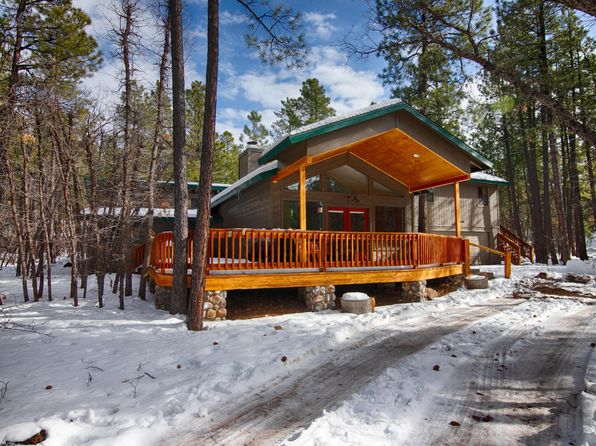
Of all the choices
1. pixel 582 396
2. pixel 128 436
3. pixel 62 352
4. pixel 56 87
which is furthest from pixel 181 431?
pixel 56 87

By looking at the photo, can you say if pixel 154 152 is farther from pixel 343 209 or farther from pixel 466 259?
pixel 466 259

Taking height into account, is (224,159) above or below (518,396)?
above

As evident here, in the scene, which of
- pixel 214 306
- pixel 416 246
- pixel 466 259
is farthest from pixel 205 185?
pixel 466 259

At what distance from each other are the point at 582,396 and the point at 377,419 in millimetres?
2068

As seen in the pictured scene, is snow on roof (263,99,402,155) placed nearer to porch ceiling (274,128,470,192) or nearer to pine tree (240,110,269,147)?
porch ceiling (274,128,470,192)

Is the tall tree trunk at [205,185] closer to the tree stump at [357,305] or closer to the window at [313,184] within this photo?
the tree stump at [357,305]

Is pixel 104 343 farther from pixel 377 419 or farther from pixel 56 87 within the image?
pixel 56 87

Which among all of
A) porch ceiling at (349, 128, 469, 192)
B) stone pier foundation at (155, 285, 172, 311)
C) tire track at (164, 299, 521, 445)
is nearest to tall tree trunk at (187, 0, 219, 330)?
stone pier foundation at (155, 285, 172, 311)

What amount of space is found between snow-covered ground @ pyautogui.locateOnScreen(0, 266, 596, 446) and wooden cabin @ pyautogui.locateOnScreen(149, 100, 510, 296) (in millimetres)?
1170

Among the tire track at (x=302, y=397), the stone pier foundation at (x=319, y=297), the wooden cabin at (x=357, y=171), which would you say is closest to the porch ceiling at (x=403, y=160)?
the wooden cabin at (x=357, y=171)

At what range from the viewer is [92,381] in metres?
3.92

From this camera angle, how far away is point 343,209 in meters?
12.1

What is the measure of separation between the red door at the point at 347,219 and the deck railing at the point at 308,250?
259 cm

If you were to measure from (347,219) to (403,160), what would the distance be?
9.14 feet
